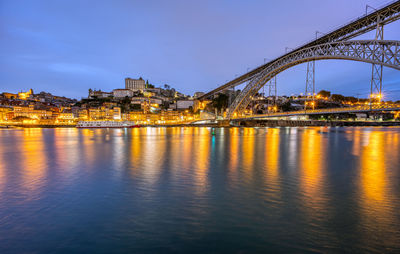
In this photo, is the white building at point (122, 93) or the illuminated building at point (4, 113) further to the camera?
the white building at point (122, 93)

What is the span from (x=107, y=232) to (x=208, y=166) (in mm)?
6584

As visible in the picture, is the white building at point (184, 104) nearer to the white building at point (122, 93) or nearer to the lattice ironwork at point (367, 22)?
the white building at point (122, 93)

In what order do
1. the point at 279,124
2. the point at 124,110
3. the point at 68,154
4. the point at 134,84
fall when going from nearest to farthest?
the point at 68,154
the point at 279,124
the point at 124,110
the point at 134,84

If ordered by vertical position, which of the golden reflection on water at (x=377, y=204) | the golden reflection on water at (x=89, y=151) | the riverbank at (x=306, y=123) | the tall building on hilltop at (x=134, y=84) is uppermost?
the tall building on hilltop at (x=134, y=84)

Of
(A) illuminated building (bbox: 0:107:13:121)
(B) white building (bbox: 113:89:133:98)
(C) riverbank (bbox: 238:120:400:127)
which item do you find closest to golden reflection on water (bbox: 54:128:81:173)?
(C) riverbank (bbox: 238:120:400:127)

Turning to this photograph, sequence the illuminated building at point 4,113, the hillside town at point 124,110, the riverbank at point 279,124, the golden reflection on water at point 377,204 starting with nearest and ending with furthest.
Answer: the golden reflection on water at point 377,204
the riverbank at point 279,124
the illuminated building at point 4,113
the hillside town at point 124,110

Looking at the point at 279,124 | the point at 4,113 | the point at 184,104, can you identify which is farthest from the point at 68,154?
the point at 184,104

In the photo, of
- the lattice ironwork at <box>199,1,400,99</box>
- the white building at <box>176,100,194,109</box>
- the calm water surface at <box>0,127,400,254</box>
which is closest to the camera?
the calm water surface at <box>0,127,400,254</box>

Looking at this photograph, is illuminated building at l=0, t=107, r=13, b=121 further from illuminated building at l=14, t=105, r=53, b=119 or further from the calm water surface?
the calm water surface

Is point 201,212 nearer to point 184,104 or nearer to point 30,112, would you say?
point 30,112

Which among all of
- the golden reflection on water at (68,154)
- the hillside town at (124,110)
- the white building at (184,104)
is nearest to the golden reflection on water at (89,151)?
the golden reflection on water at (68,154)

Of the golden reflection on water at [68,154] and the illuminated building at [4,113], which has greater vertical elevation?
the illuminated building at [4,113]

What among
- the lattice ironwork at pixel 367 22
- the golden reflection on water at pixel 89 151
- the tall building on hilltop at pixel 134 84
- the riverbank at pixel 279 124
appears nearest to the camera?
the golden reflection on water at pixel 89 151

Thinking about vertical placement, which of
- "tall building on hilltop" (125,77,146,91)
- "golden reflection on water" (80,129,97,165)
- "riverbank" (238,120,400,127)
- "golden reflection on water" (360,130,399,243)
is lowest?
"riverbank" (238,120,400,127)
